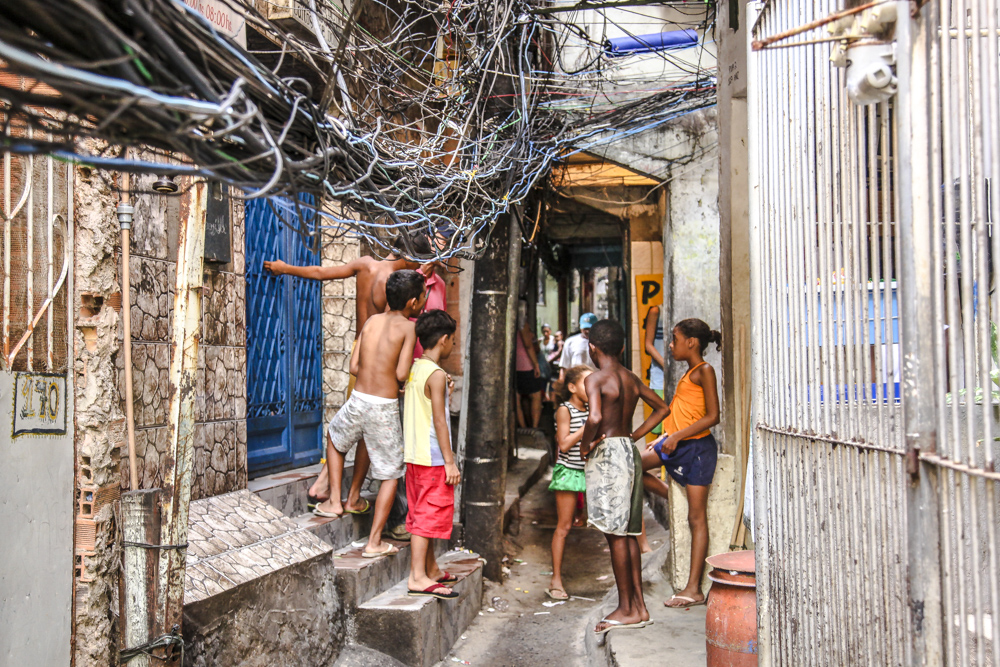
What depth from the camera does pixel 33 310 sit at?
357 cm

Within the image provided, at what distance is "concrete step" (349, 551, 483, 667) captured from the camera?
17.0 ft

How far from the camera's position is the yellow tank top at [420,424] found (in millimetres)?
5629

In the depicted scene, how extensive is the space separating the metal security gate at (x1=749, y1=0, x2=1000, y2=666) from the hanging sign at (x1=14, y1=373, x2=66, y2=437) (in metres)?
3.08

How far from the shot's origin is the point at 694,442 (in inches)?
238

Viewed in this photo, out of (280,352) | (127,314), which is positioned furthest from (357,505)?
(127,314)

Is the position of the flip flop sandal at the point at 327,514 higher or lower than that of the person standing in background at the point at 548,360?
lower

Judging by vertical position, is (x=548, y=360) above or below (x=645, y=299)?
below

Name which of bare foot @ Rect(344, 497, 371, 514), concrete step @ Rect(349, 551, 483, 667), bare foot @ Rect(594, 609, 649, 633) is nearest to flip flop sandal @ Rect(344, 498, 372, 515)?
bare foot @ Rect(344, 497, 371, 514)

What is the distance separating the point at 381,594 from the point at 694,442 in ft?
8.23

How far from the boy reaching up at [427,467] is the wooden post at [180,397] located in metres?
2.28

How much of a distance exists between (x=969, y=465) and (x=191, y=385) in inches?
112

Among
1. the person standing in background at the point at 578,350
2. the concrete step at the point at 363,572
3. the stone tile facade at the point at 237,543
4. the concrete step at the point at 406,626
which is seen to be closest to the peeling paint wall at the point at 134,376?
the stone tile facade at the point at 237,543

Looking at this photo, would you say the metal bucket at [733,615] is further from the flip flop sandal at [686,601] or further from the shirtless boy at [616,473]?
the flip flop sandal at [686,601]

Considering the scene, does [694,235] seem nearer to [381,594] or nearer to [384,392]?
[384,392]
